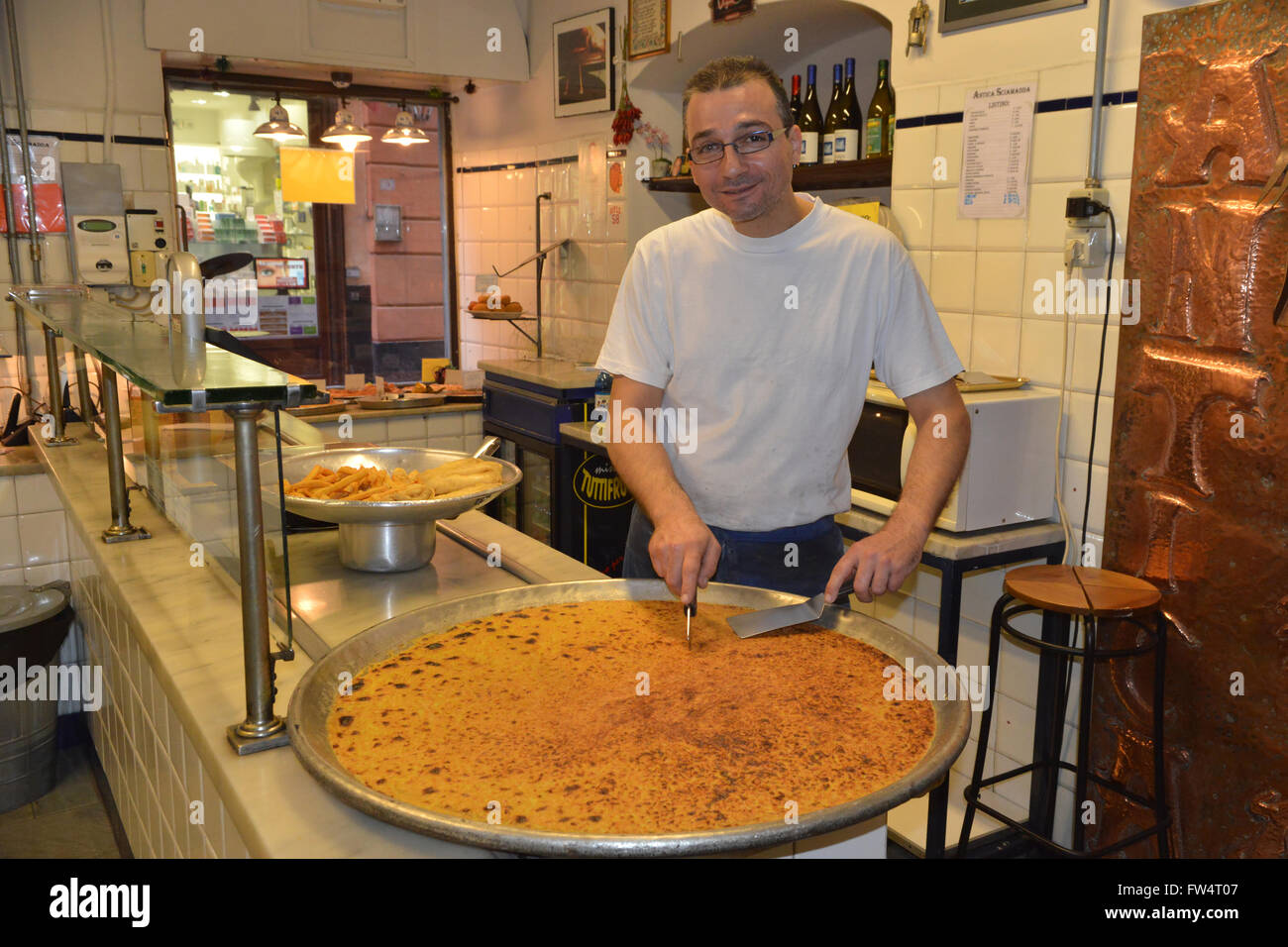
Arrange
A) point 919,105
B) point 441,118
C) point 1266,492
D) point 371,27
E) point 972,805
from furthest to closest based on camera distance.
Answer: point 441,118, point 371,27, point 919,105, point 972,805, point 1266,492

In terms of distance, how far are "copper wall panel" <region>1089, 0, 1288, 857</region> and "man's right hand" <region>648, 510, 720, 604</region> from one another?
167 cm

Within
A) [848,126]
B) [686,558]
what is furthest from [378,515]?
[848,126]

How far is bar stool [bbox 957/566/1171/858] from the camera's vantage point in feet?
8.32

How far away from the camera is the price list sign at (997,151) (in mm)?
3012

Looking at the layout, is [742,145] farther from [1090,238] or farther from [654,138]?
[654,138]

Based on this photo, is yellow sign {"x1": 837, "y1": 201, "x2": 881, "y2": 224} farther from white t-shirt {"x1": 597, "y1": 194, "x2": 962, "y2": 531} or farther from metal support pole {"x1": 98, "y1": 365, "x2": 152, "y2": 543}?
metal support pole {"x1": 98, "y1": 365, "x2": 152, "y2": 543}

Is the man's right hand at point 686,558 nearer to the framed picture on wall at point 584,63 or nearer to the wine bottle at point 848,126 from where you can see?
the wine bottle at point 848,126

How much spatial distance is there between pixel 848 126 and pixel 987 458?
6.19 feet

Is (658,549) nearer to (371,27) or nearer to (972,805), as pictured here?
(972,805)

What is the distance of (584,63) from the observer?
5207 mm

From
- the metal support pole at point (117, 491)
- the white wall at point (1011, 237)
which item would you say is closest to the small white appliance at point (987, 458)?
the white wall at point (1011, 237)

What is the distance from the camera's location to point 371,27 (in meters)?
5.30
